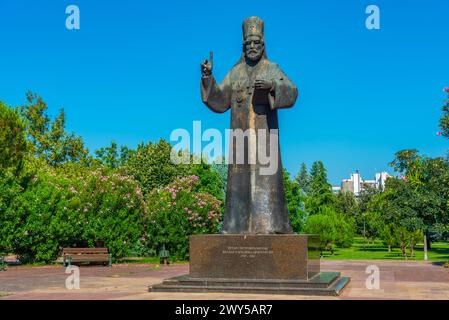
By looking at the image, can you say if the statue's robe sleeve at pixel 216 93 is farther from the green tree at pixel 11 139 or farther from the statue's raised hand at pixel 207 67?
the green tree at pixel 11 139

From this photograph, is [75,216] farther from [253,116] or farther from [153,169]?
[153,169]

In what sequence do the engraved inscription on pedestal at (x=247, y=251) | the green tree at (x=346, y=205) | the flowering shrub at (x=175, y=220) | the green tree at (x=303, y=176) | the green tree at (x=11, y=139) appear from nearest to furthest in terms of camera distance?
the engraved inscription on pedestal at (x=247, y=251) < the flowering shrub at (x=175, y=220) < the green tree at (x=11, y=139) < the green tree at (x=346, y=205) < the green tree at (x=303, y=176)

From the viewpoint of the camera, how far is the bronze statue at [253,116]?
410 inches

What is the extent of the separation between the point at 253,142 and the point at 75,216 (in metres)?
12.8

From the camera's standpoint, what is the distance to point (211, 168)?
137 ft

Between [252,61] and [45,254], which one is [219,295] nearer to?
[252,61]

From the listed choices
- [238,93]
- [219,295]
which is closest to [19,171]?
[238,93]

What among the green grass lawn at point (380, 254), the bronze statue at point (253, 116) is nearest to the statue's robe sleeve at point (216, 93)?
the bronze statue at point (253, 116)

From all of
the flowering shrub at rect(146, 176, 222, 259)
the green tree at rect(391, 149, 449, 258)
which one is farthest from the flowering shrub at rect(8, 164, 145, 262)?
the green tree at rect(391, 149, 449, 258)

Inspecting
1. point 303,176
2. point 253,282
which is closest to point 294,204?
point 253,282

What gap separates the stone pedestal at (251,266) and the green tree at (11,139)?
1560 cm

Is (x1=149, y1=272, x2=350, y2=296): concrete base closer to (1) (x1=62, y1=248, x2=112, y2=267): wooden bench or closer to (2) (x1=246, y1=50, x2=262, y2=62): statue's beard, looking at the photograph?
(2) (x1=246, y1=50, x2=262, y2=62): statue's beard

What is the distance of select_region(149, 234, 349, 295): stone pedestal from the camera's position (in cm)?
953

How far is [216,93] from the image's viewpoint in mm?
11047
